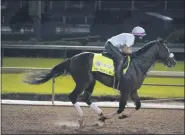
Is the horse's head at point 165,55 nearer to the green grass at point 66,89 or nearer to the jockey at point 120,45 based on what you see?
the jockey at point 120,45

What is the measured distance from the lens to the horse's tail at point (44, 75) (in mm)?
5016

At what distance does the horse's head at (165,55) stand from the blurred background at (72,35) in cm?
79

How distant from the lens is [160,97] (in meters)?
9.99

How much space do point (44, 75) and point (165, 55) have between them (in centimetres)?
143

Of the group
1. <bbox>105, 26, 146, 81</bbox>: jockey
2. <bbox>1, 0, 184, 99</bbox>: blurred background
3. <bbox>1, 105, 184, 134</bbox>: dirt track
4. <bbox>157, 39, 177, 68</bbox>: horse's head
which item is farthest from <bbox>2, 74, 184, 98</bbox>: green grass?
<bbox>157, 39, 177, 68</bbox>: horse's head

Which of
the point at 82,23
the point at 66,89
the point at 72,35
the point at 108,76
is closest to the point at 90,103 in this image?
the point at 108,76

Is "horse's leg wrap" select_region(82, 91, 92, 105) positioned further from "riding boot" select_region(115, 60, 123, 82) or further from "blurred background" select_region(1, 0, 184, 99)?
"blurred background" select_region(1, 0, 184, 99)

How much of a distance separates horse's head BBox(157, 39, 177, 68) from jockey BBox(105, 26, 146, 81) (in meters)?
0.36

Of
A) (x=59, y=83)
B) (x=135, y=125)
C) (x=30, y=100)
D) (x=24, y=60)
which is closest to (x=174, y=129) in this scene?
(x=135, y=125)

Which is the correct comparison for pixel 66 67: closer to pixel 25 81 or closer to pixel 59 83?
pixel 25 81

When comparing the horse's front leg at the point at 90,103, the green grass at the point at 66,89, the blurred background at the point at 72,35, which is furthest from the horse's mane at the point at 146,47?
the green grass at the point at 66,89

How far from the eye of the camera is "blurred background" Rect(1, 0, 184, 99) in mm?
7750

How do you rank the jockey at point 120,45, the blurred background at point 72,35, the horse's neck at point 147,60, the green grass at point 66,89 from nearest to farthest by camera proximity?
the jockey at point 120,45 < the horse's neck at point 147,60 < the blurred background at point 72,35 < the green grass at point 66,89

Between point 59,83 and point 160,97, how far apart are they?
105 inches
